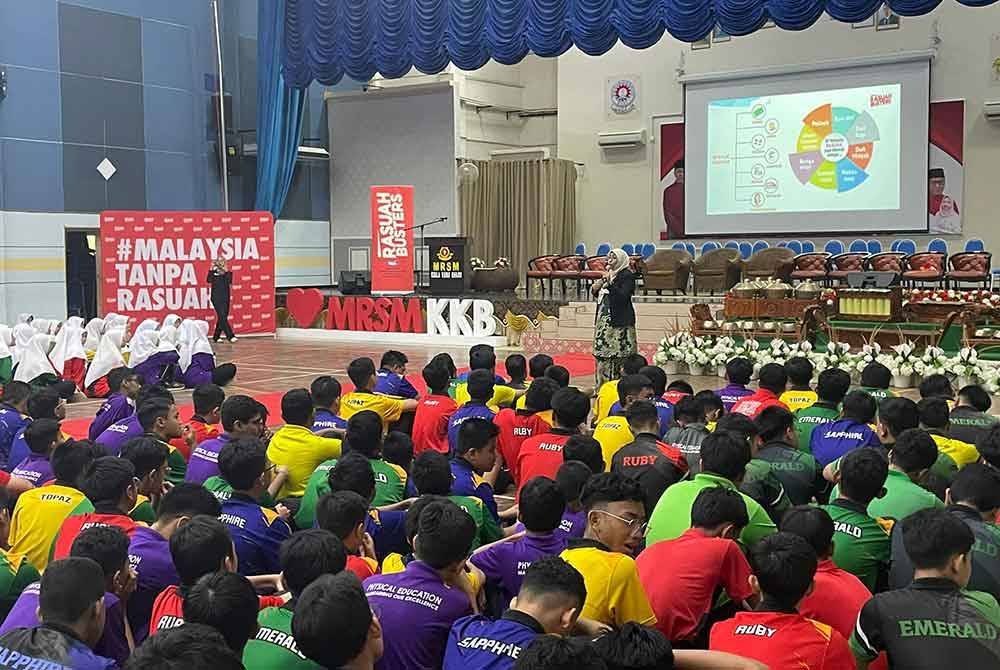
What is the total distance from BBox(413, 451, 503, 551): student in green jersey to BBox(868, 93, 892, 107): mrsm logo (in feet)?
45.4

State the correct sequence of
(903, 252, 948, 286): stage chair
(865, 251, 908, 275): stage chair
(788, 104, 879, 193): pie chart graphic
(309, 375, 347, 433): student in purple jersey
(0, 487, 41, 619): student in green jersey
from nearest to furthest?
(0, 487, 41, 619): student in green jersey → (309, 375, 347, 433): student in purple jersey → (903, 252, 948, 286): stage chair → (865, 251, 908, 275): stage chair → (788, 104, 879, 193): pie chart graphic

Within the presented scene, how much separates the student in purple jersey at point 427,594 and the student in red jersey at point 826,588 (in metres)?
0.85

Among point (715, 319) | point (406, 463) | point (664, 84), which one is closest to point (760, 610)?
point (406, 463)

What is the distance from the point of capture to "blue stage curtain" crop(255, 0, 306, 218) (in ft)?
54.5

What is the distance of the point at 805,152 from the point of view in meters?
16.1

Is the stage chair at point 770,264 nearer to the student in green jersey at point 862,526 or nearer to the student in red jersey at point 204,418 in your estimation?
the student in red jersey at point 204,418

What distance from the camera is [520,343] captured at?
555 inches

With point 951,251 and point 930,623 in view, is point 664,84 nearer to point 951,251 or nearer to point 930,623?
point 951,251

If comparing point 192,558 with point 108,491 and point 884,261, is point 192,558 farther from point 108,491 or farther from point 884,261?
point 884,261

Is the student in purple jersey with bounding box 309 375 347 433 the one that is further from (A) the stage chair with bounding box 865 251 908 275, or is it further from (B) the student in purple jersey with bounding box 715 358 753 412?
(A) the stage chair with bounding box 865 251 908 275

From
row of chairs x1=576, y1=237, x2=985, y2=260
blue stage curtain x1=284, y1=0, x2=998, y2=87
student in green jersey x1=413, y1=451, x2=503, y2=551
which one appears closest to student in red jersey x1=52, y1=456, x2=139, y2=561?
student in green jersey x1=413, y1=451, x2=503, y2=551

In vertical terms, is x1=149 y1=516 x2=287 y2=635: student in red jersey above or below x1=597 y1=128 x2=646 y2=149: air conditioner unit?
below

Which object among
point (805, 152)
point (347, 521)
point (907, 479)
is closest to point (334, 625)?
point (347, 521)

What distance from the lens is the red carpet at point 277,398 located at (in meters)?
7.92
